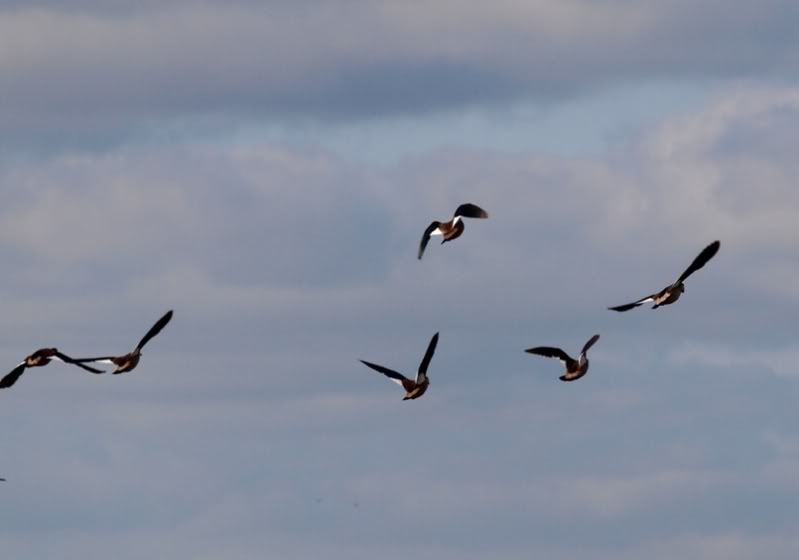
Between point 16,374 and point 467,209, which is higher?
point 467,209

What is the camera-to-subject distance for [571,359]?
107m

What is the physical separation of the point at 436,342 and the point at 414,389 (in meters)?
3.71

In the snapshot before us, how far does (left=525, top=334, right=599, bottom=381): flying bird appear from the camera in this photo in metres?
106

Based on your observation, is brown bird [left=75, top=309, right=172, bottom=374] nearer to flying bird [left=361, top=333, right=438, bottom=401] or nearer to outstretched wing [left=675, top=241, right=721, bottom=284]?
flying bird [left=361, top=333, right=438, bottom=401]

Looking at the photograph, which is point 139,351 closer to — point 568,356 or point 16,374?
point 16,374

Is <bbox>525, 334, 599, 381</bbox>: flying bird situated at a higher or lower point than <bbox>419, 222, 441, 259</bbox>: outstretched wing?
lower

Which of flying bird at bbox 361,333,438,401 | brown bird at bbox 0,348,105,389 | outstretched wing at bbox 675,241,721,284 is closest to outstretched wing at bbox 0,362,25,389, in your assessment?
brown bird at bbox 0,348,105,389

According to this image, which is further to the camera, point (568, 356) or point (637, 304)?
point (568, 356)

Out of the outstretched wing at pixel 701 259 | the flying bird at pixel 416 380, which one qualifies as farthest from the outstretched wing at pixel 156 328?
the outstretched wing at pixel 701 259

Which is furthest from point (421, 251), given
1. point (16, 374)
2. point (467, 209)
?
point (16, 374)

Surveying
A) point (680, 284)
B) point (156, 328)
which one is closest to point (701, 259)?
point (680, 284)

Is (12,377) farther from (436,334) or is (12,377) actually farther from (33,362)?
(436,334)

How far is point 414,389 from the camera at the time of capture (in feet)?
354

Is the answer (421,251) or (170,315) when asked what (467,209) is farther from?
(170,315)
